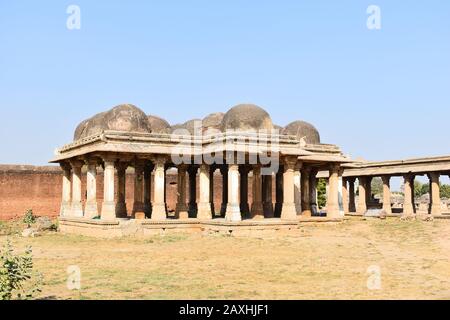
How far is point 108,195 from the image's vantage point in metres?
26.9

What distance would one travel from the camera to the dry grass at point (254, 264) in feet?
40.1

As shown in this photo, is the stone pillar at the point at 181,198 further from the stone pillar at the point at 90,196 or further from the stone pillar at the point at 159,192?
the stone pillar at the point at 90,196

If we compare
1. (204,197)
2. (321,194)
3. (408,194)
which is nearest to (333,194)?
(408,194)

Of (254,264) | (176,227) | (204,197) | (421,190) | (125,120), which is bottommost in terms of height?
(254,264)

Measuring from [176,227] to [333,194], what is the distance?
1200 cm

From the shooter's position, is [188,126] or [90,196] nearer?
[90,196]

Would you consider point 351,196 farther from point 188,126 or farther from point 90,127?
point 90,127

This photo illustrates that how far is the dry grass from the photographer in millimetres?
12219

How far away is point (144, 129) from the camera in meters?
29.8

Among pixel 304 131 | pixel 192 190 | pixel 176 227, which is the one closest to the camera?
pixel 176 227

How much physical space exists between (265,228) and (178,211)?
6661 mm

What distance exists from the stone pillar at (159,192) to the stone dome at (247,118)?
4.28 meters

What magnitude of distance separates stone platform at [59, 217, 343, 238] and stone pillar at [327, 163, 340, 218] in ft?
18.6

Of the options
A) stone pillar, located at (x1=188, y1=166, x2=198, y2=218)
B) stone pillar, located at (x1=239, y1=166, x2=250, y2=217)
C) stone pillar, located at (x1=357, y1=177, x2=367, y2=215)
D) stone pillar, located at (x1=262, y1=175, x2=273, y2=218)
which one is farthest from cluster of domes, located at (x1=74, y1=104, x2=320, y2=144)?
stone pillar, located at (x1=357, y1=177, x2=367, y2=215)
